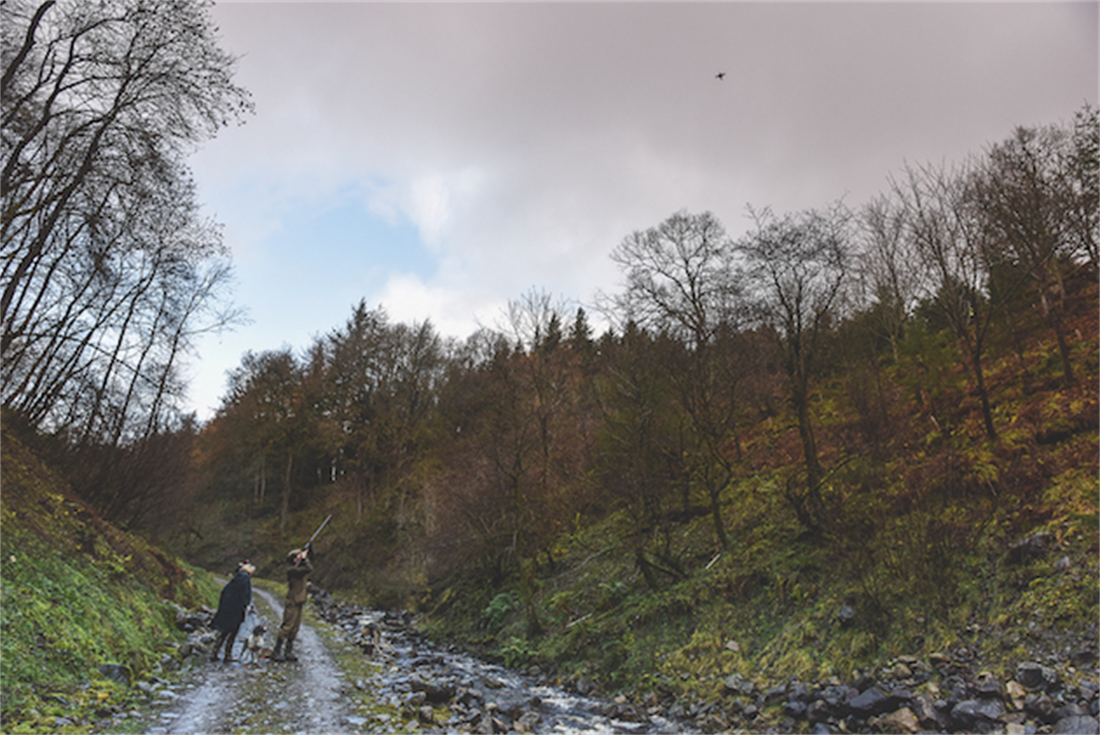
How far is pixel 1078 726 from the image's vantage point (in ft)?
19.2

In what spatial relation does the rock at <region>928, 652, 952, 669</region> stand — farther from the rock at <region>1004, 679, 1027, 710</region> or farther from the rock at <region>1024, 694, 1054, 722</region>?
the rock at <region>1024, 694, 1054, 722</region>

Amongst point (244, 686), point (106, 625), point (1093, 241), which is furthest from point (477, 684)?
point (1093, 241)

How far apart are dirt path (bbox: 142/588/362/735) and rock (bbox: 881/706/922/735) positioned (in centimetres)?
711

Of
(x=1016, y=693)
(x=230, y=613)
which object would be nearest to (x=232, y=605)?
(x=230, y=613)

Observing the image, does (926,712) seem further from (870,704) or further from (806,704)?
(806,704)

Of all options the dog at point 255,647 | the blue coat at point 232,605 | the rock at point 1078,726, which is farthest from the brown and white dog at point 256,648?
the rock at point 1078,726

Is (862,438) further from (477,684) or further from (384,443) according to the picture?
(384,443)

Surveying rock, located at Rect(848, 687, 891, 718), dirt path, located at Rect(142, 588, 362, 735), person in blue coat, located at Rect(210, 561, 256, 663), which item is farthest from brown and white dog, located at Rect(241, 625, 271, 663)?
rock, located at Rect(848, 687, 891, 718)

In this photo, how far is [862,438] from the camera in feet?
49.3

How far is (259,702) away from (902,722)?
8.94 metres

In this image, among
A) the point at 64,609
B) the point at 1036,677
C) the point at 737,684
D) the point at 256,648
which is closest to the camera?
the point at 1036,677

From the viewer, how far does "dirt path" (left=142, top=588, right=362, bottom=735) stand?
21.6 feet

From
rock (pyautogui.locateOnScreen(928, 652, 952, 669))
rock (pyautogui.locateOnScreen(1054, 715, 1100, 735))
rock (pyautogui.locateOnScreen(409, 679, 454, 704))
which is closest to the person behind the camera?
rock (pyautogui.locateOnScreen(1054, 715, 1100, 735))

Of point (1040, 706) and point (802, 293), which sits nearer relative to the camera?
point (1040, 706)
